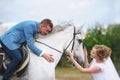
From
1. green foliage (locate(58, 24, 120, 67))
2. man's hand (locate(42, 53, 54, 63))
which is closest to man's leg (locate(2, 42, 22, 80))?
man's hand (locate(42, 53, 54, 63))

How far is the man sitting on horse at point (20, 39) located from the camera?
820 centimetres

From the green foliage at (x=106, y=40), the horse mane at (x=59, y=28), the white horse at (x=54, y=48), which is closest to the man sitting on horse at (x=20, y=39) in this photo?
the white horse at (x=54, y=48)

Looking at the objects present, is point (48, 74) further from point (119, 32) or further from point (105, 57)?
point (119, 32)

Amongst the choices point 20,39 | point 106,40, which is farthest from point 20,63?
point 106,40

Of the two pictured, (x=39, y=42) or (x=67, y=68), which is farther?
(x=67, y=68)

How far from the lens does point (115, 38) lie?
117ft

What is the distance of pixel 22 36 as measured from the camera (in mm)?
8320

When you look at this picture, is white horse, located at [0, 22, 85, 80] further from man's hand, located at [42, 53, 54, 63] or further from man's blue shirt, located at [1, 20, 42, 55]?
man's blue shirt, located at [1, 20, 42, 55]

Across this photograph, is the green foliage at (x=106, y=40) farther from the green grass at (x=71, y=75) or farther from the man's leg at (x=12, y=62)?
the man's leg at (x=12, y=62)

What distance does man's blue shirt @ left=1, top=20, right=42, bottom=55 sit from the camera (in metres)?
8.21

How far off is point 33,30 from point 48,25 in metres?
0.28

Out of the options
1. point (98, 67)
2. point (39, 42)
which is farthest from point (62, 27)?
point (98, 67)

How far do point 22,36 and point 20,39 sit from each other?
7 cm

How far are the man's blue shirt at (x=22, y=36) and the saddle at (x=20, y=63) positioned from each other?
0.14 m
